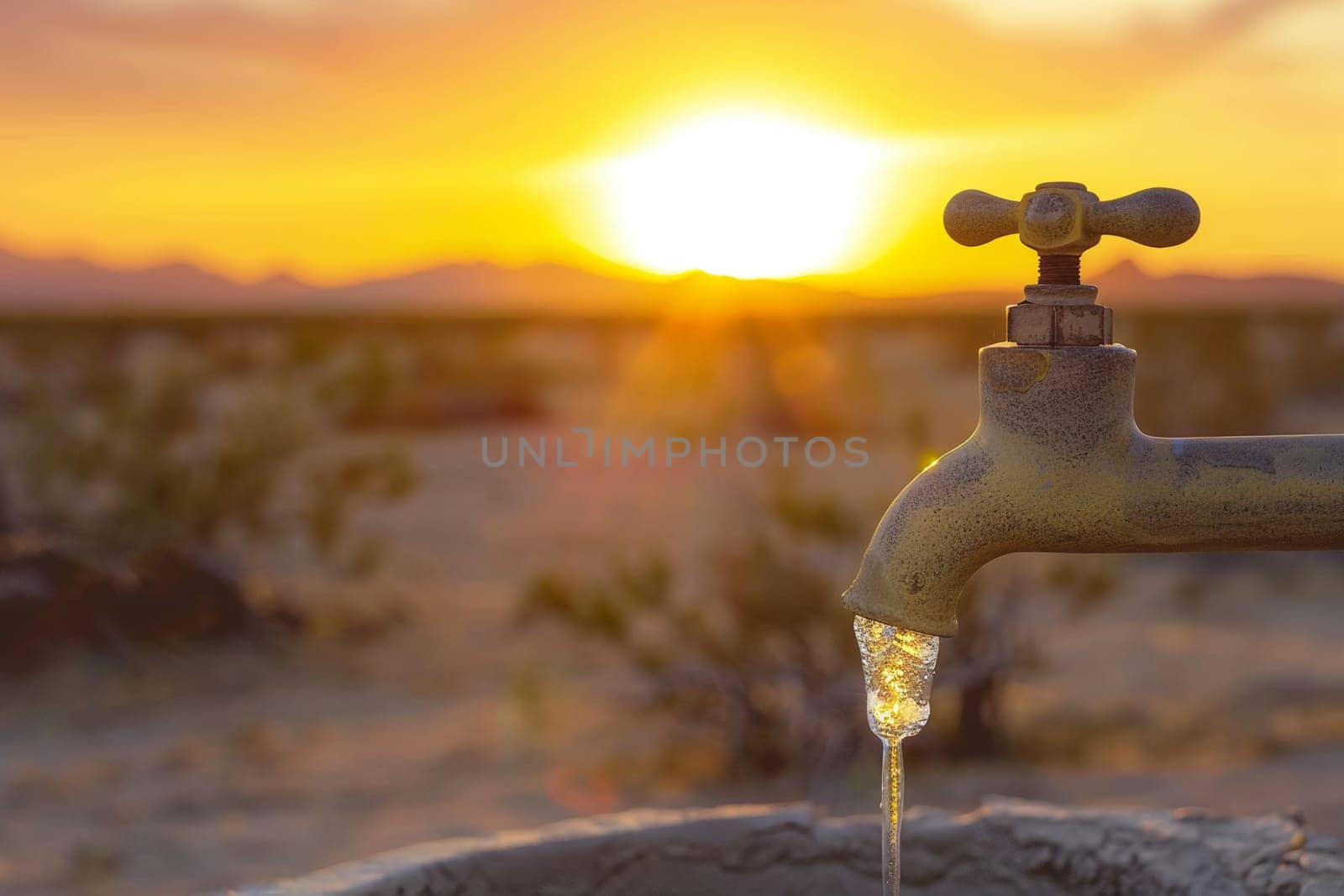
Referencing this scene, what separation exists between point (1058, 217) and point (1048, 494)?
25 cm

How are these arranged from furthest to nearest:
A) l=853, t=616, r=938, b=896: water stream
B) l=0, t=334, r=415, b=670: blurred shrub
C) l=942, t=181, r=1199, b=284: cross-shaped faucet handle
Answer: l=0, t=334, r=415, b=670: blurred shrub, l=853, t=616, r=938, b=896: water stream, l=942, t=181, r=1199, b=284: cross-shaped faucet handle

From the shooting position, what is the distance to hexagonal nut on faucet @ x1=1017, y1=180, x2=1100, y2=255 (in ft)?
3.62

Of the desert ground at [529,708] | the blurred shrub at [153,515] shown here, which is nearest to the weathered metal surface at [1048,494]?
the desert ground at [529,708]

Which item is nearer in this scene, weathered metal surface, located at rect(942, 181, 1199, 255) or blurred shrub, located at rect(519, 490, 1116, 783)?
weathered metal surface, located at rect(942, 181, 1199, 255)

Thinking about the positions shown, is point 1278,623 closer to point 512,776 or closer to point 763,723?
point 763,723

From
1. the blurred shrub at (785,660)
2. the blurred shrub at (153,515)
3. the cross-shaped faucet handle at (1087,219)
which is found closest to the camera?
the cross-shaped faucet handle at (1087,219)

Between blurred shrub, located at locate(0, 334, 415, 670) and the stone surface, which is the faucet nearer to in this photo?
the stone surface

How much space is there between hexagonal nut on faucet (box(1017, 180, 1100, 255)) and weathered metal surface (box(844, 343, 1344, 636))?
0.31ft

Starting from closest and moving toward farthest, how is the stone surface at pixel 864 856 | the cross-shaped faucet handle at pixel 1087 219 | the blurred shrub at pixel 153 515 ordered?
the cross-shaped faucet handle at pixel 1087 219 → the stone surface at pixel 864 856 → the blurred shrub at pixel 153 515

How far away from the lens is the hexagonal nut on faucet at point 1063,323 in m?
1.13

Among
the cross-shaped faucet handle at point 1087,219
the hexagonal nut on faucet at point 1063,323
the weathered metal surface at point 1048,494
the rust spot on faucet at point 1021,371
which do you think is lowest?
the weathered metal surface at point 1048,494

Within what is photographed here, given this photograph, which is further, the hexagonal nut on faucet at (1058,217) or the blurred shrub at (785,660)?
the blurred shrub at (785,660)

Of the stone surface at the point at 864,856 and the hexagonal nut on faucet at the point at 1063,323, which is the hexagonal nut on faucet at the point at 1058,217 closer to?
the hexagonal nut on faucet at the point at 1063,323

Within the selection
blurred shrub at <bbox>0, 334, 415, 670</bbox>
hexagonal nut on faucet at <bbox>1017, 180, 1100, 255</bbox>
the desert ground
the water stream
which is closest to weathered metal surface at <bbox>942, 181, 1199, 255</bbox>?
hexagonal nut on faucet at <bbox>1017, 180, 1100, 255</bbox>
